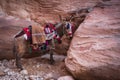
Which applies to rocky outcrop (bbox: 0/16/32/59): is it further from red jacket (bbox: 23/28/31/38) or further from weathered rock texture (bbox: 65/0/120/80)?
weathered rock texture (bbox: 65/0/120/80)

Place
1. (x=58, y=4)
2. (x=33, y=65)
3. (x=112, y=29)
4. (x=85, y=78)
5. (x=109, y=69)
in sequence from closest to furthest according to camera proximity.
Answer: (x=109, y=69) → (x=85, y=78) → (x=112, y=29) → (x=33, y=65) → (x=58, y=4)

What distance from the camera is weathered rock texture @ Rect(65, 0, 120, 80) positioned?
5925mm

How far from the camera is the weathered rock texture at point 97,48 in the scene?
5.93m

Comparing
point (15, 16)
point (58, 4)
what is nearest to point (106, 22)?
point (58, 4)

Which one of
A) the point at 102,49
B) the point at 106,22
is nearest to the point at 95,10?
the point at 106,22

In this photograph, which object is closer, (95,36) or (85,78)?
(85,78)

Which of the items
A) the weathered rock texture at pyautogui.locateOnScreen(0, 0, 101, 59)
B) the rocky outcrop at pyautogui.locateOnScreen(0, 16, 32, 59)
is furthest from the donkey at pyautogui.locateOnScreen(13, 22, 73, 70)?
the weathered rock texture at pyautogui.locateOnScreen(0, 0, 101, 59)

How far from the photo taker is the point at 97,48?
6.46 m

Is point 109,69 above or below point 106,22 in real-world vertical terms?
below

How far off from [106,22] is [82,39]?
99 centimetres

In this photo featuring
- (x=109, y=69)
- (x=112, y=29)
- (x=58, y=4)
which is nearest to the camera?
(x=109, y=69)

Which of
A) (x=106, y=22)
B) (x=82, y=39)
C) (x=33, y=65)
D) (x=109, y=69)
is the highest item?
(x=106, y=22)

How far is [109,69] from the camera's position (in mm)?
5820

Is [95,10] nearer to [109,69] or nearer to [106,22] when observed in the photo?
[106,22]
